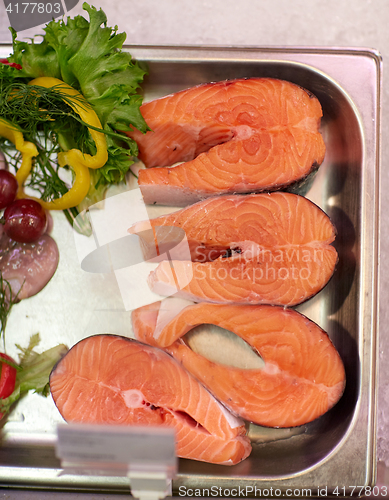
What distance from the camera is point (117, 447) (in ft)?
2.68

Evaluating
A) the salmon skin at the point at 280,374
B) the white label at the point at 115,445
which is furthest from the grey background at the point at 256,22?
the white label at the point at 115,445

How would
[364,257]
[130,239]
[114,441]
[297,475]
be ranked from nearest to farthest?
[114,441]
[297,475]
[364,257]
[130,239]

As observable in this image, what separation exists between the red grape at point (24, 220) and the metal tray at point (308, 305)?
0.12m

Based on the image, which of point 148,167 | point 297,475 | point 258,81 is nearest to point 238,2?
point 258,81

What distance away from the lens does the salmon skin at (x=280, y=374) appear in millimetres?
1273

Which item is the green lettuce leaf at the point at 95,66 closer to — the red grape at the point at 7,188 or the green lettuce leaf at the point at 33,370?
the red grape at the point at 7,188

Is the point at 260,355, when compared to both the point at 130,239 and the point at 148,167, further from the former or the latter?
the point at 148,167

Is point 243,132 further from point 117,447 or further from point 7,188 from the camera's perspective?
point 117,447

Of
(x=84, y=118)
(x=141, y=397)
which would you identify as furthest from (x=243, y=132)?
(x=141, y=397)

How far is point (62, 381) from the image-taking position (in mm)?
1267

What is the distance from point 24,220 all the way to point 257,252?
0.79 meters

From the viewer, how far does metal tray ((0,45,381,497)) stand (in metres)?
1.23

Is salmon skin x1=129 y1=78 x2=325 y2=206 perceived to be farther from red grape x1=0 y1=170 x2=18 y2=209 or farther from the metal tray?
red grape x1=0 y1=170 x2=18 y2=209

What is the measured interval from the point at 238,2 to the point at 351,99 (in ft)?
2.10
